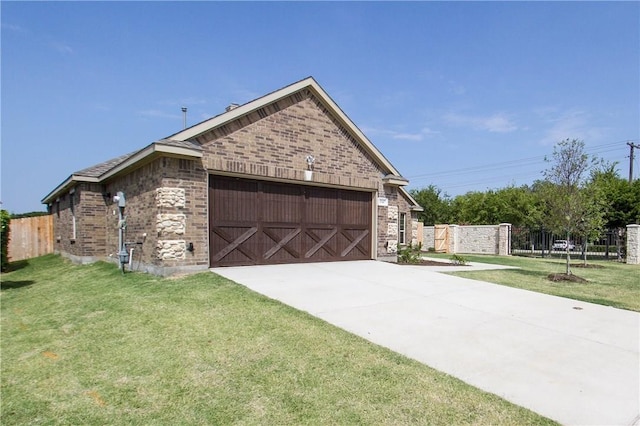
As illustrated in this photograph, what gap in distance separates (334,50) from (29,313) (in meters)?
11.4

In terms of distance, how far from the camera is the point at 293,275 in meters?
9.15

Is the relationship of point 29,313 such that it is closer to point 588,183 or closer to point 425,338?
point 425,338

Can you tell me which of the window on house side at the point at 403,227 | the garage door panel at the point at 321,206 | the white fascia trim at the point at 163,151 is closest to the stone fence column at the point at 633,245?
the window on house side at the point at 403,227

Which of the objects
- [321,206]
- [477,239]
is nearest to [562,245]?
[477,239]

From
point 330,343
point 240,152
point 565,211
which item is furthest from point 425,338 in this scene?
point 565,211

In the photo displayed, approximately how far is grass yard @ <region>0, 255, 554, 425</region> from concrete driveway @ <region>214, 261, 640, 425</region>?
406 millimetres

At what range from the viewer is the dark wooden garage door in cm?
995

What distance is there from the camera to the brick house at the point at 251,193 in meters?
9.20

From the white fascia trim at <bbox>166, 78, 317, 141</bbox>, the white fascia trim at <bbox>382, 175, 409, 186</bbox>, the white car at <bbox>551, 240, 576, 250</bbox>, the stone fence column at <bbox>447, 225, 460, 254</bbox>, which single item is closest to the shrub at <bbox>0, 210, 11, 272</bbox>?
the white fascia trim at <bbox>166, 78, 317, 141</bbox>

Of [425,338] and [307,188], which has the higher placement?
[307,188]

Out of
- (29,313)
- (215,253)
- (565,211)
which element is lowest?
(29,313)

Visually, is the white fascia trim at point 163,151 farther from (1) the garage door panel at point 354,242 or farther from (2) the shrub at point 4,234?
(2) the shrub at point 4,234

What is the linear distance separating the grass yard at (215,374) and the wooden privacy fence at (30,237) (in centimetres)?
1523

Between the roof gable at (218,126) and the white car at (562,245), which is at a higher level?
the roof gable at (218,126)
